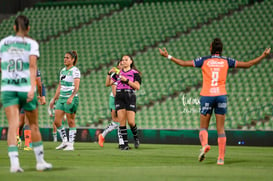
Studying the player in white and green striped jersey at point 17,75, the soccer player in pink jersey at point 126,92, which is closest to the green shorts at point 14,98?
the player in white and green striped jersey at point 17,75

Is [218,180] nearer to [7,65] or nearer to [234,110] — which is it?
[7,65]

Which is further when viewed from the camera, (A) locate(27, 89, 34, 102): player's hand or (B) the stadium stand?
(B) the stadium stand

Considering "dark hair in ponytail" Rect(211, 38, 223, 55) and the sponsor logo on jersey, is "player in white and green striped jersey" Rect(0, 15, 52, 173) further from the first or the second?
"dark hair in ponytail" Rect(211, 38, 223, 55)

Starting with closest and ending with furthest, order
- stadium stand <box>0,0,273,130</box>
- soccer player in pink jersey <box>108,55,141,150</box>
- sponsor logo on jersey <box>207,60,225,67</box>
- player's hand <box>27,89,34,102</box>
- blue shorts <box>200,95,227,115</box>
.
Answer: player's hand <box>27,89,34,102</box> < blue shorts <box>200,95,227,115</box> < sponsor logo on jersey <box>207,60,225,67</box> < soccer player in pink jersey <box>108,55,141,150</box> < stadium stand <box>0,0,273,130</box>

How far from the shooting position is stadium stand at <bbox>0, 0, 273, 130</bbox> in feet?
77.2

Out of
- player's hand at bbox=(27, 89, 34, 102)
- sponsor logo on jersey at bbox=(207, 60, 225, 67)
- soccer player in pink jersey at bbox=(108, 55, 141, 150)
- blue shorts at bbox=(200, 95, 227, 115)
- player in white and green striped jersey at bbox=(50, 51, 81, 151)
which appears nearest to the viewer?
player's hand at bbox=(27, 89, 34, 102)

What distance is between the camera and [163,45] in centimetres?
2905

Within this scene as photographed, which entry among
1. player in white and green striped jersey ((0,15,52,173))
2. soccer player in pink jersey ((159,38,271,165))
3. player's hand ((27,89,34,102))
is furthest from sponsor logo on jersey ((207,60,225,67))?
player's hand ((27,89,34,102))

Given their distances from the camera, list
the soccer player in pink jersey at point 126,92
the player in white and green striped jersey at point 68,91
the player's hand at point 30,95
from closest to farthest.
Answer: the player's hand at point 30,95 → the player in white and green striped jersey at point 68,91 → the soccer player in pink jersey at point 126,92

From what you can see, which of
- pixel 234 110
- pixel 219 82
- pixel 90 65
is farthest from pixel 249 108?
pixel 219 82

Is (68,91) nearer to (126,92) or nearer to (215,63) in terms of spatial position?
(126,92)

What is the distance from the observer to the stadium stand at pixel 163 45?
926 inches

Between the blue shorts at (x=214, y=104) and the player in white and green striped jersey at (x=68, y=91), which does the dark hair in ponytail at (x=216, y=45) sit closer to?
the blue shorts at (x=214, y=104)

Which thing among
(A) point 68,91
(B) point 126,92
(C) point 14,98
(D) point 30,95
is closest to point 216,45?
(D) point 30,95
